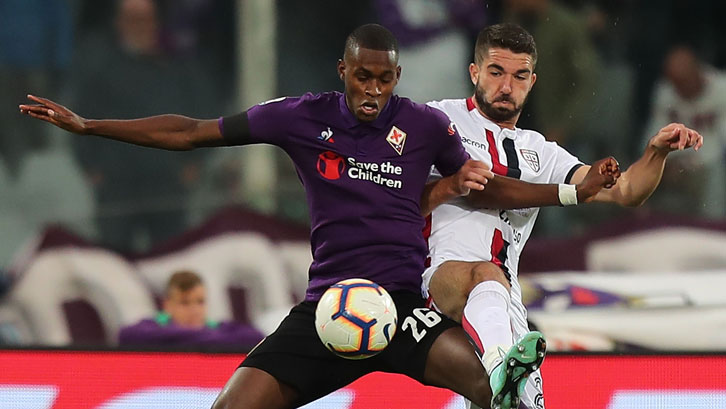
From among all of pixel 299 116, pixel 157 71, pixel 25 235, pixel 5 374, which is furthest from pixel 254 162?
pixel 299 116

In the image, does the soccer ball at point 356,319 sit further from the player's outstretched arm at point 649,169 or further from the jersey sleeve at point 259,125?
the player's outstretched arm at point 649,169

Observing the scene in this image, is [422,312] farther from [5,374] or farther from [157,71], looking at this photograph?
[157,71]

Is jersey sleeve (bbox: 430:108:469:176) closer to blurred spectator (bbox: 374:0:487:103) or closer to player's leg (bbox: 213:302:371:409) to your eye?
player's leg (bbox: 213:302:371:409)

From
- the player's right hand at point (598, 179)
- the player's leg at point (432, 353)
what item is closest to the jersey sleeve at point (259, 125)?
the player's leg at point (432, 353)

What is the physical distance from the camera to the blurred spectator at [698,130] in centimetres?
895

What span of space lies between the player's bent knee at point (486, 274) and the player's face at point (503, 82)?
0.65 m

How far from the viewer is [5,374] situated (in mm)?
5914

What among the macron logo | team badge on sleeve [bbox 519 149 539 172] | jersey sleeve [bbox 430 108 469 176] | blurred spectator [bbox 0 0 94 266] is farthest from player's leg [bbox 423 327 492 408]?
blurred spectator [bbox 0 0 94 266]

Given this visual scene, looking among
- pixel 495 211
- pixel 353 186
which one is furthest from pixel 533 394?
pixel 353 186

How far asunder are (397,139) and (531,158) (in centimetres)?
73

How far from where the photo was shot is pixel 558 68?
28.8 feet

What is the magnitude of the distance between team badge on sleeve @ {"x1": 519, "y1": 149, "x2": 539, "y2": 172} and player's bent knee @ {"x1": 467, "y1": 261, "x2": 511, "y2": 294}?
521mm

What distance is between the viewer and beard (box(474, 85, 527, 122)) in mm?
5438

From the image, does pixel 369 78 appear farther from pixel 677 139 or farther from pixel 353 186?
pixel 677 139
